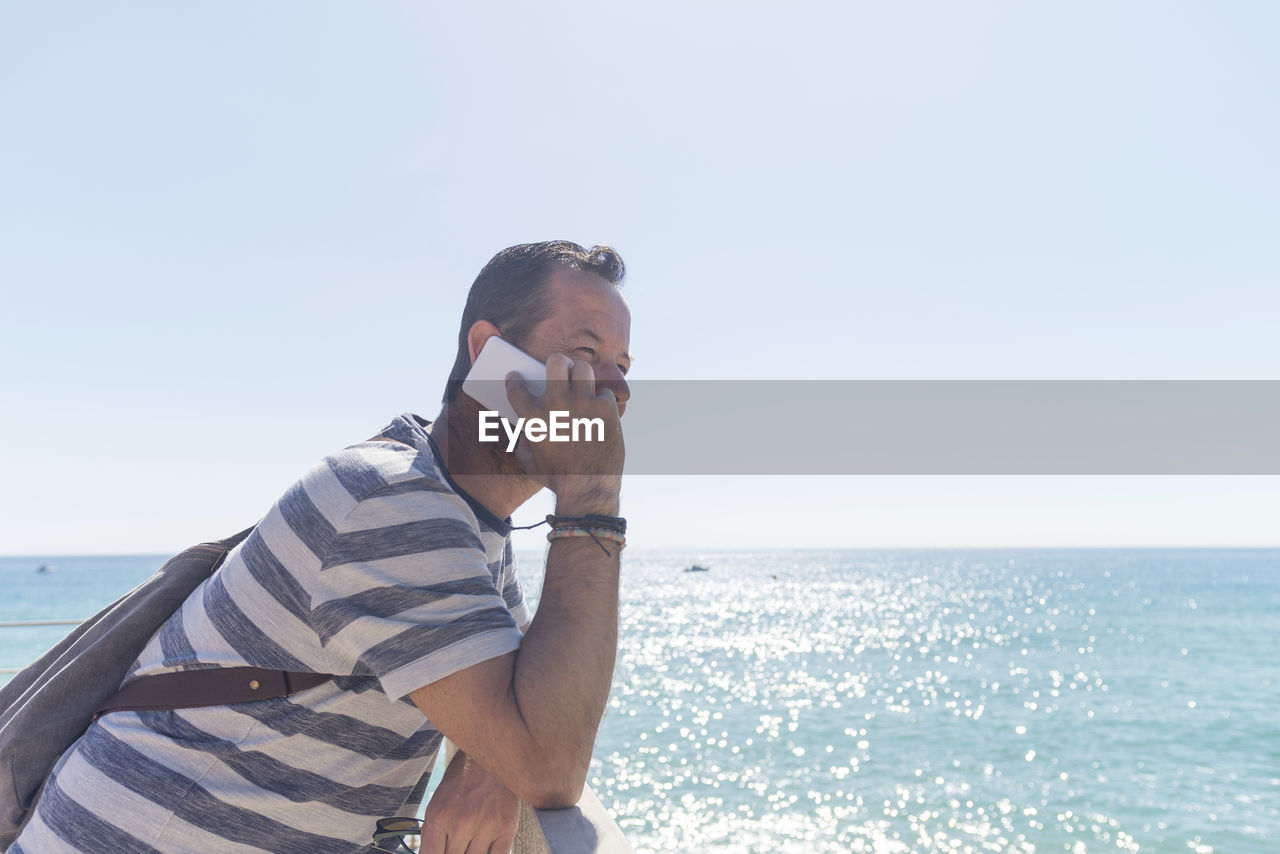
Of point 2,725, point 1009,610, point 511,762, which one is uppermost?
point 511,762

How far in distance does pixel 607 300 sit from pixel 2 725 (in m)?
1.34

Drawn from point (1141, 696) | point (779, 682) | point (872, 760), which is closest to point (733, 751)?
point (872, 760)

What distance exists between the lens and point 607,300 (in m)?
1.70

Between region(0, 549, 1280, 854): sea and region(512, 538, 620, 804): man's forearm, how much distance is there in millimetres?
618

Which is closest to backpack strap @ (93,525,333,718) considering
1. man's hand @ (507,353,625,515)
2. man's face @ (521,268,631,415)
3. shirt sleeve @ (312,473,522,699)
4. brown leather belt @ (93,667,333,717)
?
brown leather belt @ (93,667,333,717)

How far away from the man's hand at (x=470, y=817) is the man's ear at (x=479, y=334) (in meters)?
0.78

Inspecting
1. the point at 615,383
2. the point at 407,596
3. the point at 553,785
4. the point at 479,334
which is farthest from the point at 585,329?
the point at 553,785

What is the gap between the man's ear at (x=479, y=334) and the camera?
1.70 metres

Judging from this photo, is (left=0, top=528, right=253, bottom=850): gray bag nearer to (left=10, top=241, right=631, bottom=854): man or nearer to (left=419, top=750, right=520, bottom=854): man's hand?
(left=10, top=241, right=631, bottom=854): man

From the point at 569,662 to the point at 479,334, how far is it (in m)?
0.77

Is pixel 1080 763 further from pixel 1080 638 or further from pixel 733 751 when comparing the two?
pixel 1080 638

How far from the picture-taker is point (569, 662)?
1195mm

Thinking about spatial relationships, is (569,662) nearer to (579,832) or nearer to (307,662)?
(579,832)

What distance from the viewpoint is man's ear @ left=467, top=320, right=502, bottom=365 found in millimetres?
1695
